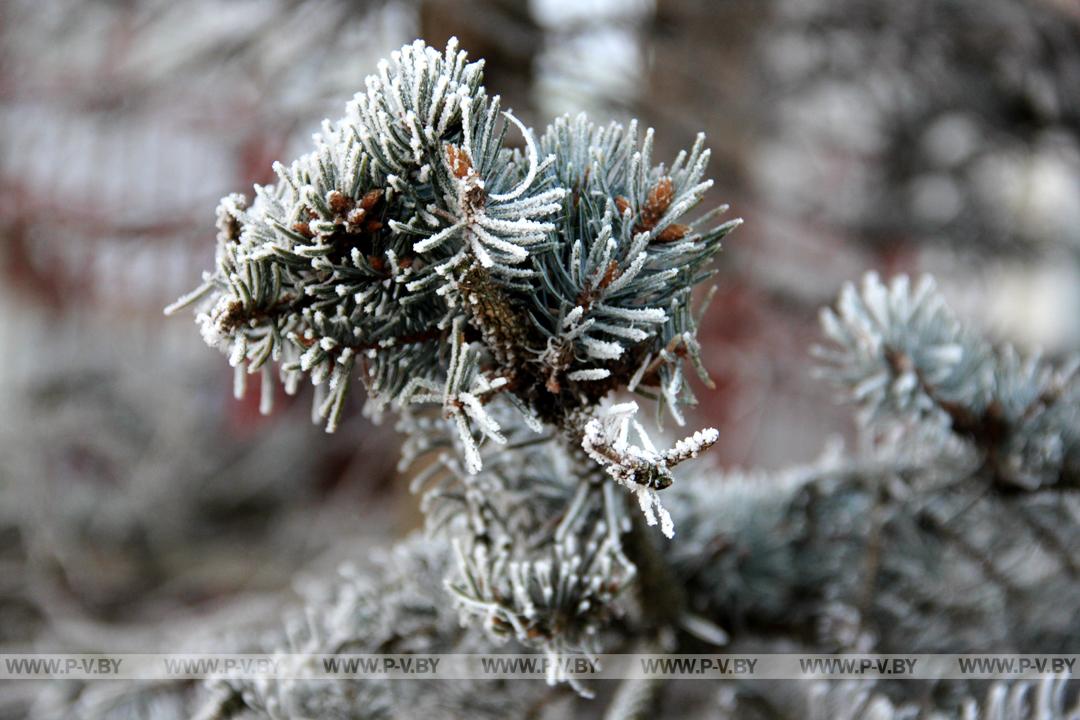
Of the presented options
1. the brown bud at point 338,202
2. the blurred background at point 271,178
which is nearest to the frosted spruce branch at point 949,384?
the brown bud at point 338,202

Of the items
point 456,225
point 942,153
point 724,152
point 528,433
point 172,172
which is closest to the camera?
point 456,225

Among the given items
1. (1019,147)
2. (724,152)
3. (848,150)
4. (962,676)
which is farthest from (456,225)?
(848,150)

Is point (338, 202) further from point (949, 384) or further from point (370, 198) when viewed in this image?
point (949, 384)

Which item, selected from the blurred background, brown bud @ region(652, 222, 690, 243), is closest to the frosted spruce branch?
brown bud @ region(652, 222, 690, 243)

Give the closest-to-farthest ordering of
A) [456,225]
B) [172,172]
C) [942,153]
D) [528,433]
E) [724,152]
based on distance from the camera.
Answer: [456,225] < [528,433] < [724,152] < [942,153] < [172,172]

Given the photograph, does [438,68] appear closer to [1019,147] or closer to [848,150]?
[1019,147]

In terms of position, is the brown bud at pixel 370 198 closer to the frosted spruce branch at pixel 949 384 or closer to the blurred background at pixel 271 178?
the frosted spruce branch at pixel 949 384

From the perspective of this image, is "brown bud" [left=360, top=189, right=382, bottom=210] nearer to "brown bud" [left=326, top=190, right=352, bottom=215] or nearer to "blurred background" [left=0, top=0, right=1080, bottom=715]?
"brown bud" [left=326, top=190, right=352, bottom=215]

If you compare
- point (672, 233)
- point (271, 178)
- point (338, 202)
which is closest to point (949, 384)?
point (672, 233)
